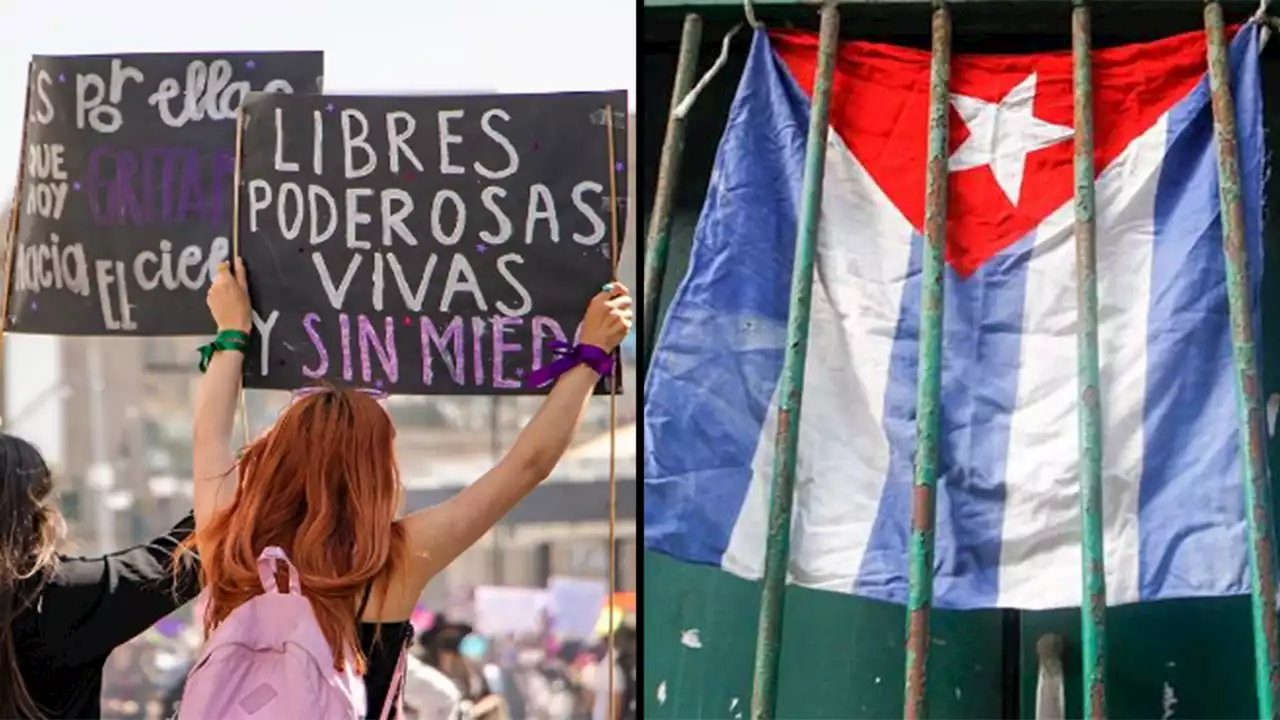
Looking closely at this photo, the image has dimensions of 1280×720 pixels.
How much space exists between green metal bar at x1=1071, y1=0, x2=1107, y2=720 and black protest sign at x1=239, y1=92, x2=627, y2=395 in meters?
1.21

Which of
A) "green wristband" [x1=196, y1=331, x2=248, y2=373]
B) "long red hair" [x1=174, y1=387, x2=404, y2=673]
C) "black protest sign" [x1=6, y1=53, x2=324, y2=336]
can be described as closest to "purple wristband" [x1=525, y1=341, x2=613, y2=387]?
"long red hair" [x1=174, y1=387, x2=404, y2=673]

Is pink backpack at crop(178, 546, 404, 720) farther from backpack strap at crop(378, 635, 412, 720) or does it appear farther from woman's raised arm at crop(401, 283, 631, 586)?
woman's raised arm at crop(401, 283, 631, 586)

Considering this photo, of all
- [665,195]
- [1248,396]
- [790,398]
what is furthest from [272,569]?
[1248,396]

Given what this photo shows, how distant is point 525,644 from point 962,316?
6.50 meters

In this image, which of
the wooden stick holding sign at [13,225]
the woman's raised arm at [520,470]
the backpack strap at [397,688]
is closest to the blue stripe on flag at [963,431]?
the woman's raised arm at [520,470]

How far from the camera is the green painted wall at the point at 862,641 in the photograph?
4.40 metres

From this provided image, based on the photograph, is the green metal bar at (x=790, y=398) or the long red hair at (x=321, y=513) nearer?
the long red hair at (x=321, y=513)

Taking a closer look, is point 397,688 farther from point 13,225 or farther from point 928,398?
point 928,398

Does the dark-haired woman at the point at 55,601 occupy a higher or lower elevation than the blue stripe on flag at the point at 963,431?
lower

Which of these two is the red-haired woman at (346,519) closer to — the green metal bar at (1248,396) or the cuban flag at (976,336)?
the cuban flag at (976,336)

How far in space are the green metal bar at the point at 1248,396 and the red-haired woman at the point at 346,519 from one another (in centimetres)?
159

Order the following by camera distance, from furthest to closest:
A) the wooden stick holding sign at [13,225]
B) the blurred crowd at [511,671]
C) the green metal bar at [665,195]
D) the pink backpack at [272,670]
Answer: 1. the blurred crowd at [511,671]
2. the green metal bar at [665,195]
3. the wooden stick holding sign at [13,225]
4. the pink backpack at [272,670]

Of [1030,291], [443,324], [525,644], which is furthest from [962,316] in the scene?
[525,644]

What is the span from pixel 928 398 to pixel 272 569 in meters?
1.63
